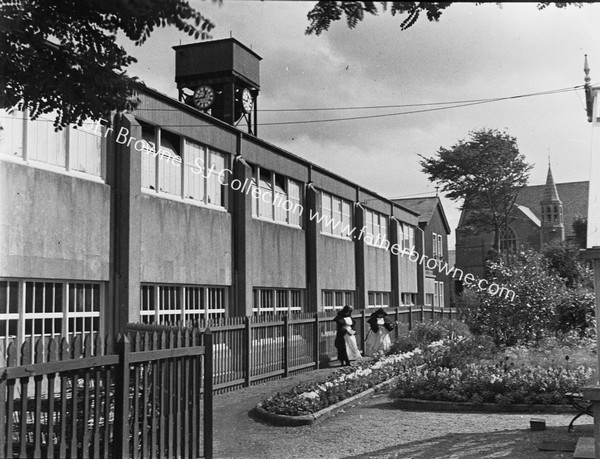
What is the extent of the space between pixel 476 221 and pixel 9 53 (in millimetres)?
6337

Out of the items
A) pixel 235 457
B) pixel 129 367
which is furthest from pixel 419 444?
pixel 129 367

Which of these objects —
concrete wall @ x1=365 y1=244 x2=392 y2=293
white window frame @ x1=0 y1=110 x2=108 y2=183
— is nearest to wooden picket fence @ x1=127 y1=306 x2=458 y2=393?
white window frame @ x1=0 y1=110 x2=108 y2=183

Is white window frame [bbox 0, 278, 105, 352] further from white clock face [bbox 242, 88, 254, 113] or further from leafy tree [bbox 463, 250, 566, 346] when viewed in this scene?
leafy tree [bbox 463, 250, 566, 346]

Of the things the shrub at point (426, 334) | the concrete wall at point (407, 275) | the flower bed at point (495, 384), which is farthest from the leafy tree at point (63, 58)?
the concrete wall at point (407, 275)

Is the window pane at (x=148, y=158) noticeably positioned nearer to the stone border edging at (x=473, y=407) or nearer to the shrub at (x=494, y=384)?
the shrub at (x=494, y=384)

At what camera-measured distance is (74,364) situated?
184 inches

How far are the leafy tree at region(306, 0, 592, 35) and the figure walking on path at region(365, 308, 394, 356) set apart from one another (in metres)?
18.5

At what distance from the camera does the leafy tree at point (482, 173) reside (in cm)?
761

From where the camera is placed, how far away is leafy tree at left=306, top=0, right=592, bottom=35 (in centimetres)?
339

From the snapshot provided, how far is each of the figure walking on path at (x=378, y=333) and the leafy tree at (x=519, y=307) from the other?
11.7ft

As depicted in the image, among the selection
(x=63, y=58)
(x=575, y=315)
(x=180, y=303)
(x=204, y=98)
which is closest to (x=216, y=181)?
(x=204, y=98)

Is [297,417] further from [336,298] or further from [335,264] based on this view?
[336,298]

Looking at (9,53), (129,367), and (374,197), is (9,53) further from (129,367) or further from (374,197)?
(374,197)

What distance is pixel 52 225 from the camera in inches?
480
